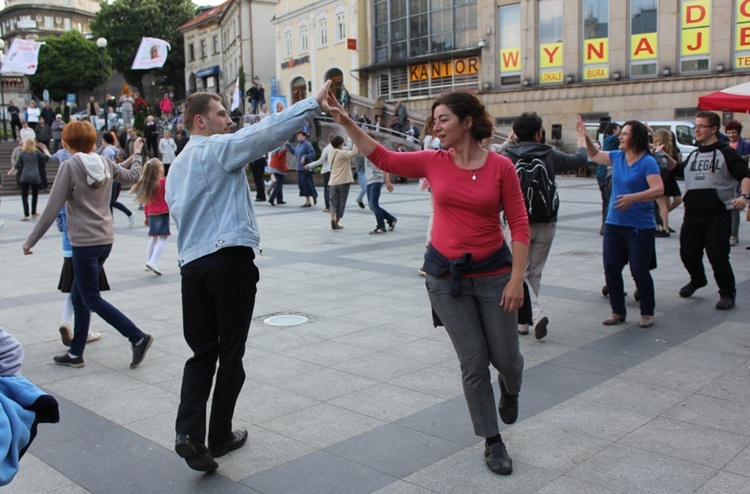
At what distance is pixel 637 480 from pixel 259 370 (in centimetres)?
289

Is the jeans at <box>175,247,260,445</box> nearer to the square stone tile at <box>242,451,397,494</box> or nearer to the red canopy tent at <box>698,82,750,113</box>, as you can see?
the square stone tile at <box>242,451,397,494</box>

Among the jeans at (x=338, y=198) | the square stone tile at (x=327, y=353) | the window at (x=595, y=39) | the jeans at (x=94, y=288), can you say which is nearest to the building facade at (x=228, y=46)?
the window at (x=595, y=39)

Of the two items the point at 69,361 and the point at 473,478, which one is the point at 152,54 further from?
the point at 473,478

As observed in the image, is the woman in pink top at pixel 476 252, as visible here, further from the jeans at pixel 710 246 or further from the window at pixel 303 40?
the window at pixel 303 40

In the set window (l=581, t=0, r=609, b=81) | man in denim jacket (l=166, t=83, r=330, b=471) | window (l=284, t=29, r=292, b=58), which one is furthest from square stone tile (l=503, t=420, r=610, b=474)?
window (l=284, t=29, r=292, b=58)

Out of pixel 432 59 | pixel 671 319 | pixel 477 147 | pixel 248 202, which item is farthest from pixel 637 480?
pixel 432 59

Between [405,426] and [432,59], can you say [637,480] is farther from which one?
[432,59]

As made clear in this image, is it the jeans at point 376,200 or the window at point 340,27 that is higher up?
the window at point 340,27

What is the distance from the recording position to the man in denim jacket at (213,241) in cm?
366

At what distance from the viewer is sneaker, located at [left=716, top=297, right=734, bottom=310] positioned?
23.6 ft

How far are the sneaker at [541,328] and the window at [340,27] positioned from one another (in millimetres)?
39206

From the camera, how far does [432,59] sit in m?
38.2

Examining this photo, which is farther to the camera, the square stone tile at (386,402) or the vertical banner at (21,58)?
the vertical banner at (21,58)

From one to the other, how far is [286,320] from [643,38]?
90.5 ft
